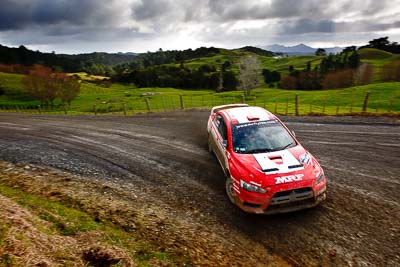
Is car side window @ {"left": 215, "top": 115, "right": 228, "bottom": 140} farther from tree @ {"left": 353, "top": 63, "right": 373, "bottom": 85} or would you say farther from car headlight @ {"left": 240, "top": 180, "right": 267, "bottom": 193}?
tree @ {"left": 353, "top": 63, "right": 373, "bottom": 85}

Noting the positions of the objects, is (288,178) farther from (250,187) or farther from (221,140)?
(221,140)

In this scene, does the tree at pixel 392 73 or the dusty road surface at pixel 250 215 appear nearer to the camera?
the dusty road surface at pixel 250 215

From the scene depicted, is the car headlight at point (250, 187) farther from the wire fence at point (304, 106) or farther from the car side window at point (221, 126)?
the wire fence at point (304, 106)

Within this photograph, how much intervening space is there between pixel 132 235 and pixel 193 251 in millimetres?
1284

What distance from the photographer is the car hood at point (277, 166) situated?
6676mm

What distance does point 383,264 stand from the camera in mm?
5422

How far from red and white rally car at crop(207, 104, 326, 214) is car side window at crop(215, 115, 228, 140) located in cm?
4

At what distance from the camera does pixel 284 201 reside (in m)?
6.55

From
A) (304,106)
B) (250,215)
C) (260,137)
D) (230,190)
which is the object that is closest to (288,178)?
(250,215)

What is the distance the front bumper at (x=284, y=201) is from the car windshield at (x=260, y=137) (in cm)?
147

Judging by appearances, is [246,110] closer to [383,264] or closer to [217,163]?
[217,163]

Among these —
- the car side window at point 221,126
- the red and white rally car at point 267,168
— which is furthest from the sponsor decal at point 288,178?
the car side window at point 221,126

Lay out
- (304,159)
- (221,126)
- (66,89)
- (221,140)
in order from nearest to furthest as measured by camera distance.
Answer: (304,159) < (221,140) < (221,126) < (66,89)

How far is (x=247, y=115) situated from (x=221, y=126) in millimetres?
865
